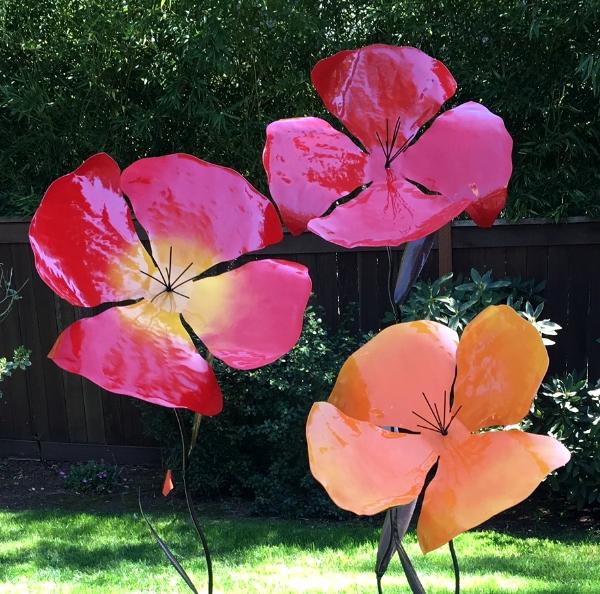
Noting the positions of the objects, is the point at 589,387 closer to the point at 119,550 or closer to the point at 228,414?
the point at 228,414

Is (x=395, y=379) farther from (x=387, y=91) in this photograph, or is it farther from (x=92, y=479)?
(x=92, y=479)

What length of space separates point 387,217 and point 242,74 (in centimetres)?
355

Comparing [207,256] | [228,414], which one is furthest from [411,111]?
[228,414]

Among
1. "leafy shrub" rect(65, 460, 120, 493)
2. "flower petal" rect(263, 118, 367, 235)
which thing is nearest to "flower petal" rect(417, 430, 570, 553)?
"flower petal" rect(263, 118, 367, 235)

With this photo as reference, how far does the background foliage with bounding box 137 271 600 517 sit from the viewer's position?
3312 millimetres

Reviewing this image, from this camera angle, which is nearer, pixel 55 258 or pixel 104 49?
pixel 55 258

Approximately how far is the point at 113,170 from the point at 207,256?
0.15m

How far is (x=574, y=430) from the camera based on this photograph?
10.8ft

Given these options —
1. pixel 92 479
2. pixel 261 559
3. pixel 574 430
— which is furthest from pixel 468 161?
pixel 92 479

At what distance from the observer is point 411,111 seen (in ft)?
3.30

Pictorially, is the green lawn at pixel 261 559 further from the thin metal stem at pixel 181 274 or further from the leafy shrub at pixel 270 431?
the thin metal stem at pixel 181 274

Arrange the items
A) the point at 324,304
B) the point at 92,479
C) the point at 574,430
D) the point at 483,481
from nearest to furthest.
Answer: the point at 483,481, the point at 574,430, the point at 92,479, the point at 324,304

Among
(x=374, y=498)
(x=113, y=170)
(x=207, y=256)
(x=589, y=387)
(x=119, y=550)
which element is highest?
(x=113, y=170)

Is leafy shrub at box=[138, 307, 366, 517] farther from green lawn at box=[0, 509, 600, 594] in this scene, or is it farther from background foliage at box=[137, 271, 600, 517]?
green lawn at box=[0, 509, 600, 594]
